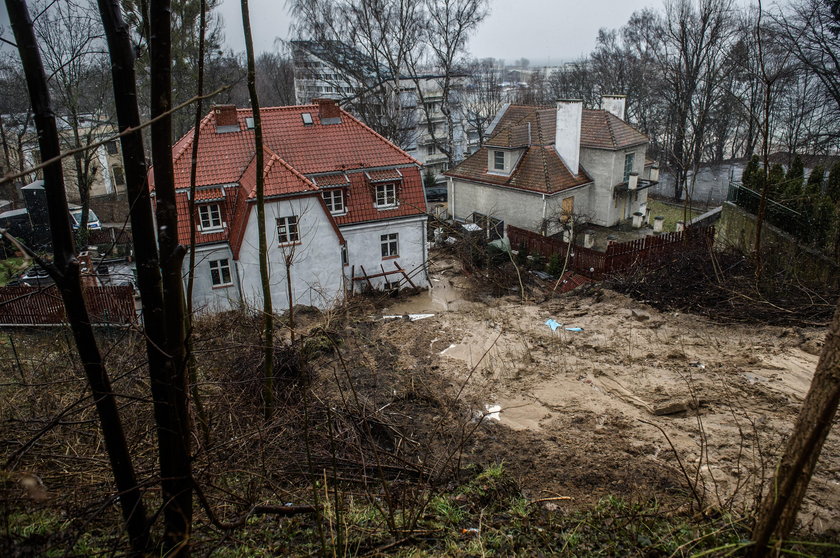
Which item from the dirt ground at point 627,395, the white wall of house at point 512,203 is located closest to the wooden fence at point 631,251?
the dirt ground at point 627,395

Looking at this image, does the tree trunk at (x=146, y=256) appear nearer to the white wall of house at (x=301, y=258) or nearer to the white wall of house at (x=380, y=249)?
the white wall of house at (x=301, y=258)

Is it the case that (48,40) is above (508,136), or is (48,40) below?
above

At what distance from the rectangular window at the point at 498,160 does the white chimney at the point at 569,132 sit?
104 inches

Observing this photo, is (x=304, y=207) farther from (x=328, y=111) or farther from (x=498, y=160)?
(x=498, y=160)

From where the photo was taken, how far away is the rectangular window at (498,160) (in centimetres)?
2446

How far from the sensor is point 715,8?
27.3 m

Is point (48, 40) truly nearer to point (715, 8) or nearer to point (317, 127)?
point (317, 127)

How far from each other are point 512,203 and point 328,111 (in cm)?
958

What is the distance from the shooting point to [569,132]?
23672 millimetres

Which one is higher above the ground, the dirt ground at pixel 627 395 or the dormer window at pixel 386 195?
the dormer window at pixel 386 195

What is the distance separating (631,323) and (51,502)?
10631 millimetres

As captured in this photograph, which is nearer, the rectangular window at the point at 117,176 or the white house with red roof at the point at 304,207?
the white house with red roof at the point at 304,207

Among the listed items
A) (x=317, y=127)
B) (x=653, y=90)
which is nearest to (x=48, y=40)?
(x=317, y=127)

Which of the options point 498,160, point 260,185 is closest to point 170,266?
point 260,185
